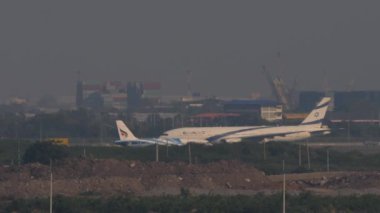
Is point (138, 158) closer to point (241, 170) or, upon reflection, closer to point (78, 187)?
point (241, 170)

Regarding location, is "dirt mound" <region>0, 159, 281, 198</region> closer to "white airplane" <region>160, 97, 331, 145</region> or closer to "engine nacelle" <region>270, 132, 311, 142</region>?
"white airplane" <region>160, 97, 331, 145</region>

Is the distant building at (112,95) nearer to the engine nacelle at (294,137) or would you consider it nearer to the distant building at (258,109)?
the distant building at (258,109)

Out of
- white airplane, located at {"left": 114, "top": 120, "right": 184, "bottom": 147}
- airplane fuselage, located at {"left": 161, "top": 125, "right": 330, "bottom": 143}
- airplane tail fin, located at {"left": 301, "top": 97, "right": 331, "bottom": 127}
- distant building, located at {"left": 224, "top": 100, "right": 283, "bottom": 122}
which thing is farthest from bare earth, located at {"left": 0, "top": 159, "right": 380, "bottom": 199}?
distant building, located at {"left": 224, "top": 100, "right": 283, "bottom": 122}

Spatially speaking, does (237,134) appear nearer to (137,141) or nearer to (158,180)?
(137,141)

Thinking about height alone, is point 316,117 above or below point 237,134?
above

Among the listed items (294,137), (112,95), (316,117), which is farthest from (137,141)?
(112,95)

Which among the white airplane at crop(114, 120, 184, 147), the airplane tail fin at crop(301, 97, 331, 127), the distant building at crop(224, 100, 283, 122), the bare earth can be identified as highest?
the distant building at crop(224, 100, 283, 122)

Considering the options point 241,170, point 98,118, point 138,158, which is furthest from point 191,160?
point 98,118
